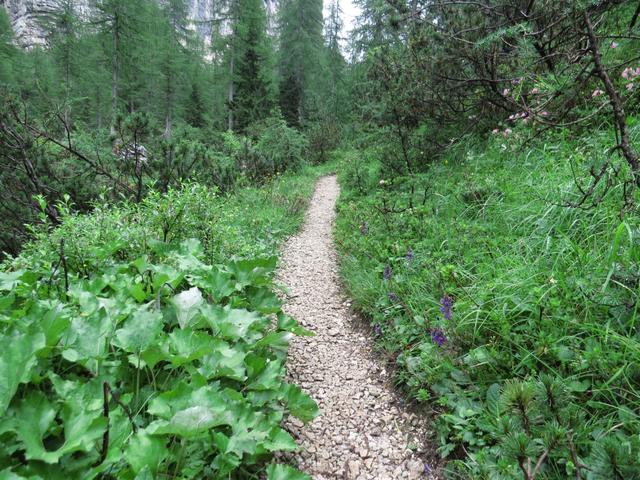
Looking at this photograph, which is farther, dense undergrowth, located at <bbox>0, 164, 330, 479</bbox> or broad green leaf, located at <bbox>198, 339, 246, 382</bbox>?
broad green leaf, located at <bbox>198, 339, 246, 382</bbox>

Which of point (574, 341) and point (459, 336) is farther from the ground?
point (574, 341)

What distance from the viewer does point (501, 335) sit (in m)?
2.32

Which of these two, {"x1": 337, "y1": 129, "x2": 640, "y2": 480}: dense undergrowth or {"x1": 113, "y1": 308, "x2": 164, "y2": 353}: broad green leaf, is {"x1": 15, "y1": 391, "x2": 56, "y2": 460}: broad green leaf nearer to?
{"x1": 113, "y1": 308, "x2": 164, "y2": 353}: broad green leaf

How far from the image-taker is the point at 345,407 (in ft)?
8.39

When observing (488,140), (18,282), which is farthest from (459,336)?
(488,140)

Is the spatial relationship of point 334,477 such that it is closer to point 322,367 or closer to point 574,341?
point 322,367

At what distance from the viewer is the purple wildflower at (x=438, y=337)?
8.10 ft

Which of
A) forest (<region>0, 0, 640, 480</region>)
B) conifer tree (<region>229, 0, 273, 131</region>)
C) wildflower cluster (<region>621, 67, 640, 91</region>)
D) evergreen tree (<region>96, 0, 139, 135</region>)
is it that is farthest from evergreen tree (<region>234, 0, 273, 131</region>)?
wildflower cluster (<region>621, 67, 640, 91</region>)

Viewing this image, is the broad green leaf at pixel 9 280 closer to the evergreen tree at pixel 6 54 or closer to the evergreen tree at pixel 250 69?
the evergreen tree at pixel 250 69

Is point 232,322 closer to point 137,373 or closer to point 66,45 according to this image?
point 137,373

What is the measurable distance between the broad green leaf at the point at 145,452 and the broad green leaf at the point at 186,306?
0.80 metres

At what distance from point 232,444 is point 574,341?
2063mm

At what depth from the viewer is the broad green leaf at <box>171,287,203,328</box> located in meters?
2.09

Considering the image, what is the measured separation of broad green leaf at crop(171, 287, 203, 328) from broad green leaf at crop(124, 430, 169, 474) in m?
0.80
